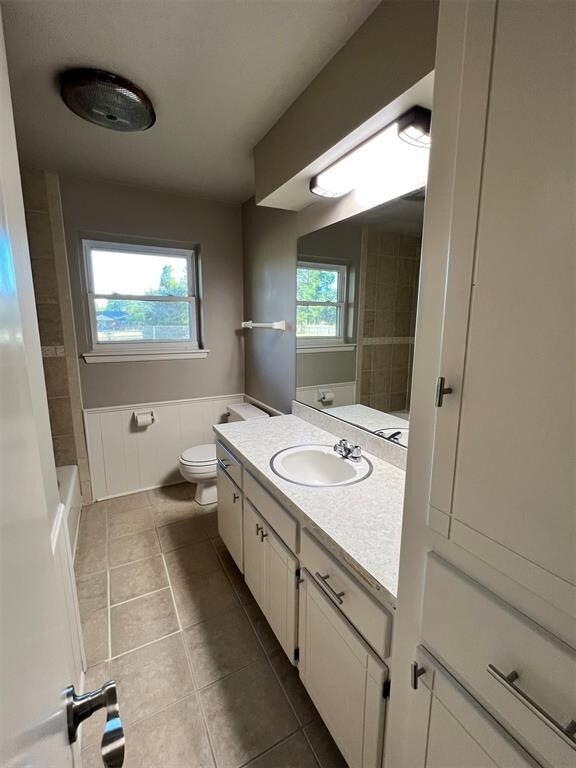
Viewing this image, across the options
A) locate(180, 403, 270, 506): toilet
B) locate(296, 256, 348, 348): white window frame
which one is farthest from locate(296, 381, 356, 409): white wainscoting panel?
locate(180, 403, 270, 506): toilet

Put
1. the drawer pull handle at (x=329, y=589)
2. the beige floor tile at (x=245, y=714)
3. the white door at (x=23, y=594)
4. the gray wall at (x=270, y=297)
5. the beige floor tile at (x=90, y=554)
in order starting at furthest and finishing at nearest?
the gray wall at (x=270, y=297), the beige floor tile at (x=90, y=554), the beige floor tile at (x=245, y=714), the drawer pull handle at (x=329, y=589), the white door at (x=23, y=594)

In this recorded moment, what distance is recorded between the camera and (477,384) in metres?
0.55

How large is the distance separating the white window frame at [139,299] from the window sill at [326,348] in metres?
1.15

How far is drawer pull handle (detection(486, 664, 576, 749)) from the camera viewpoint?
1.50ft

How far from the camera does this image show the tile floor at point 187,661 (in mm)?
1198

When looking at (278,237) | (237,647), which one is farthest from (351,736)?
(278,237)

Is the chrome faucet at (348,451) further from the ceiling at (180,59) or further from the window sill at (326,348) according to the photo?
the ceiling at (180,59)

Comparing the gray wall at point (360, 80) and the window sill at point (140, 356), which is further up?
the gray wall at point (360, 80)

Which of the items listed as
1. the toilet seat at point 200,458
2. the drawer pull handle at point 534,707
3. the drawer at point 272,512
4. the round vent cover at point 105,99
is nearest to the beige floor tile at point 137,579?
the toilet seat at point 200,458

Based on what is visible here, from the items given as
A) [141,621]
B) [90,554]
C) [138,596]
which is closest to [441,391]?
[141,621]

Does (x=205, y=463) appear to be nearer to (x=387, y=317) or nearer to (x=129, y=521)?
(x=129, y=521)

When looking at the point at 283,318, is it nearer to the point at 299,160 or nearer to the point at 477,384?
the point at 299,160

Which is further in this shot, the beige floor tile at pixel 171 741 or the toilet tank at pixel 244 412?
the toilet tank at pixel 244 412

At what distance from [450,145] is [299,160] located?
3.68 ft
